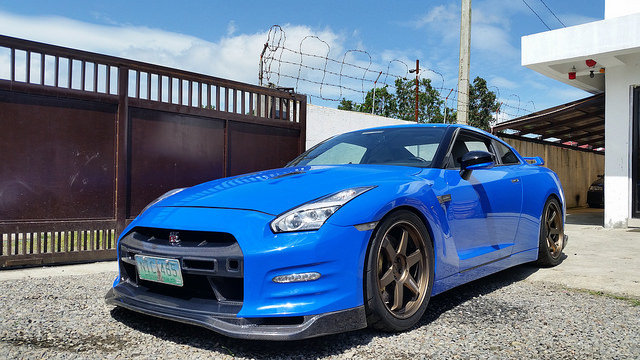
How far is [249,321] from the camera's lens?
2.47 m

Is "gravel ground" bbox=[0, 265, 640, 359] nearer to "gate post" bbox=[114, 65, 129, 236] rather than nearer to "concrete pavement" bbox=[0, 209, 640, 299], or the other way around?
"concrete pavement" bbox=[0, 209, 640, 299]

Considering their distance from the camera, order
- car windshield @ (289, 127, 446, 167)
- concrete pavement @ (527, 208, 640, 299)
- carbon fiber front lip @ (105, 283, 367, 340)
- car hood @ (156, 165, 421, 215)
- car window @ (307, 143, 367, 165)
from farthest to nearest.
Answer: concrete pavement @ (527, 208, 640, 299), car window @ (307, 143, 367, 165), car windshield @ (289, 127, 446, 167), car hood @ (156, 165, 421, 215), carbon fiber front lip @ (105, 283, 367, 340)

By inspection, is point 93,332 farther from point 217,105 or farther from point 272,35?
point 272,35

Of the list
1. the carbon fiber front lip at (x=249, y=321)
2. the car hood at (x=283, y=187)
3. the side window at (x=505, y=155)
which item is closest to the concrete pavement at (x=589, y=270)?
the side window at (x=505, y=155)

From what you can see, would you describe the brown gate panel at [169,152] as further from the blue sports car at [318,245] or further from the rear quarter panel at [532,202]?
the rear quarter panel at [532,202]

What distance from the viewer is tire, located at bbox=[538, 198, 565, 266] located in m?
4.93

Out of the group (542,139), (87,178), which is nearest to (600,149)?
(542,139)

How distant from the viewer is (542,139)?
605 inches

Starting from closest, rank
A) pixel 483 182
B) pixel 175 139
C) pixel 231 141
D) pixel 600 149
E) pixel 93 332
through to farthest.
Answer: pixel 93 332, pixel 483 182, pixel 175 139, pixel 231 141, pixel 600 149

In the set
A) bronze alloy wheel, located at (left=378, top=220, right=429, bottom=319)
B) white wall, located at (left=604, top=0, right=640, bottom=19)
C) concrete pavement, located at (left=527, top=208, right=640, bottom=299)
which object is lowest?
concrete pavement, located at (left=527, top=208, right=640, bottom=299)

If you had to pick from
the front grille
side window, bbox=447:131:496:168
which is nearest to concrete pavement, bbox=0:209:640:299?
side window, bbox=447:131:496:168

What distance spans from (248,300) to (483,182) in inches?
86.2

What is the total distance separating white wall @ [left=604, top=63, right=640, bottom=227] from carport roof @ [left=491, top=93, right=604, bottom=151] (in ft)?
2.89

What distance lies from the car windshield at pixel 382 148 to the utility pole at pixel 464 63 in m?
6.33
